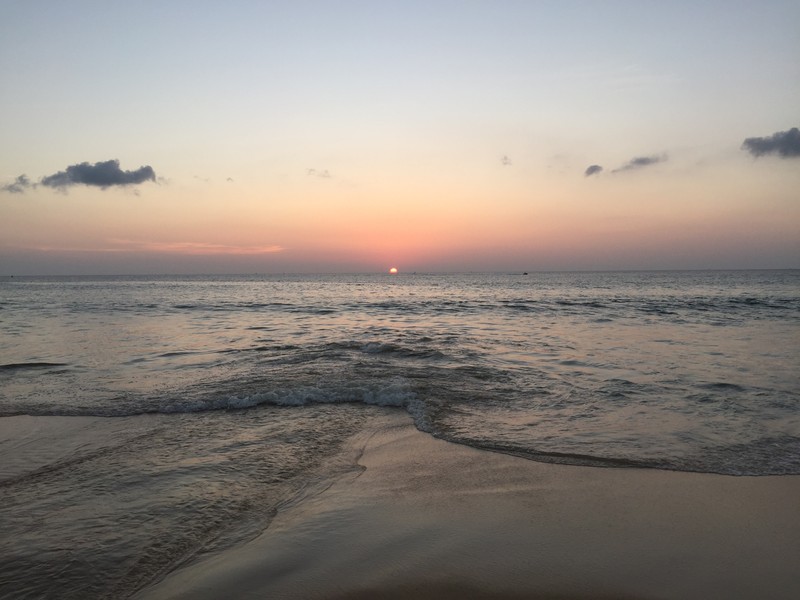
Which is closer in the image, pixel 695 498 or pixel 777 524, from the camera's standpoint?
pixel 777 524

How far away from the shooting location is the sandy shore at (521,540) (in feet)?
11.9

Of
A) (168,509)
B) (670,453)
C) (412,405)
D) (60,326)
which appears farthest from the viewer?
(60,326)

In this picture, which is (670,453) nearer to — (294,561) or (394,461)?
(394,461)

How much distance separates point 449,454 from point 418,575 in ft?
9.52

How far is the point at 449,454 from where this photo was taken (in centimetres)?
666

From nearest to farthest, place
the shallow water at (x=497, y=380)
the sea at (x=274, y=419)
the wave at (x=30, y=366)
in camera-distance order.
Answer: the sea at (x=274, y=419) < the shallow water at (x=497, y=380) < the wave at (x=30, y=366)

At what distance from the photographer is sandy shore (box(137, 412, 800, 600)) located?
363 centimetres

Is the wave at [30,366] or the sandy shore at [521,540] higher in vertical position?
the sandy shore at [521,540]

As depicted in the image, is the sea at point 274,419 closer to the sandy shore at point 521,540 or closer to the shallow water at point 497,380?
the shallow water at point 497,380

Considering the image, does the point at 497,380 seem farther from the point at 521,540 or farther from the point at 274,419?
the point at 521,540

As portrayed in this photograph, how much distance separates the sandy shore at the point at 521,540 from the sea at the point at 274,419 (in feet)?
1.31

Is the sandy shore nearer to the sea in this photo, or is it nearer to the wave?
the sea

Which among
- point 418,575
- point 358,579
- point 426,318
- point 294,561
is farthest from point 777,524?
point 426,318

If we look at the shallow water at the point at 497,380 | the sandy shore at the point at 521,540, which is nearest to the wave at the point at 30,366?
the shallow water at the point at 497,380
